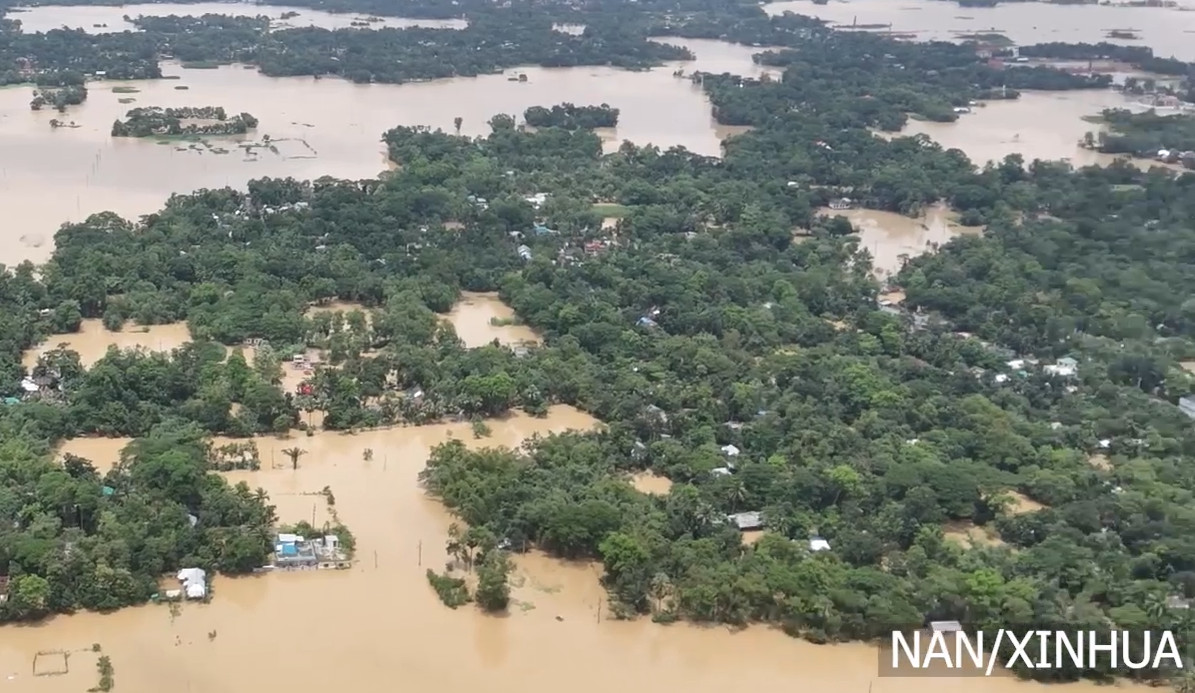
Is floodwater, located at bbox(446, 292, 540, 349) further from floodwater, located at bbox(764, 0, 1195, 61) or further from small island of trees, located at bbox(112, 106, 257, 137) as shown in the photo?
floodwater, located at bbox(764, 0, 1195, 61)

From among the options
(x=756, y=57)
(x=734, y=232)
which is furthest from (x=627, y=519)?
(x=756, y=57)

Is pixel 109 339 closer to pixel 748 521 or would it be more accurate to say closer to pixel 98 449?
pixel 98 449

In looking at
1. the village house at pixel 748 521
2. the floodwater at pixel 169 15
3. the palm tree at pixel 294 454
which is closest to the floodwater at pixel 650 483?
the village house at pixel 748 521

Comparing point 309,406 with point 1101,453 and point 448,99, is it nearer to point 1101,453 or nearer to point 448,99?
point 1101,453

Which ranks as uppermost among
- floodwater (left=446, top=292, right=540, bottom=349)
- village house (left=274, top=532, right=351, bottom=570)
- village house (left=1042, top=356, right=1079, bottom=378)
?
floodwater (left=446, top=292, right=540, bottom=349)

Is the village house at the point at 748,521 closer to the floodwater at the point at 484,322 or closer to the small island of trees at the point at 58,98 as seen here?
the floodwater at the point at 484,322

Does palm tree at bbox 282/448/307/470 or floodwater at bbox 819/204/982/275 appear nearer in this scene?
palm tree at bbox 282/448/307/470

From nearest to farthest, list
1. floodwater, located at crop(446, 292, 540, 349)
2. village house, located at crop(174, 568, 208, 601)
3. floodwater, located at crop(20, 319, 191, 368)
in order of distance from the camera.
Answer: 1. village house, located at crop(174, 568, 208, 601)
2. floodwater, located at crop(20, 319, 191, 368)
3. floodwater, located at crop(446, 292, 540, 349)

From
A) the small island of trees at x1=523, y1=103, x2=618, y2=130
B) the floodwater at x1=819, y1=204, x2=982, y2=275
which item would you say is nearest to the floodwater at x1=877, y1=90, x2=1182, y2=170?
the floodwater at x1=819, y1=204, x2=982, y2=275
